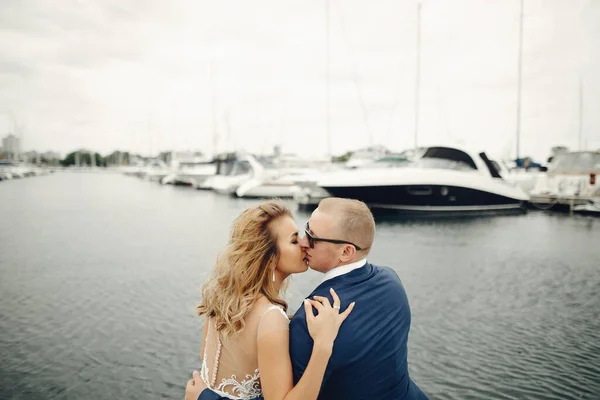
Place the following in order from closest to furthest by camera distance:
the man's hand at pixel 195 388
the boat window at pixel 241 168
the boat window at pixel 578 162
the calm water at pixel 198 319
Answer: the man's hand at pixel 195 388
the calm water at pixel 198 319
the boat window at pixel 578 162
the boat window at pixel 241 168

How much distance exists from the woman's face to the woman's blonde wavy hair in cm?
3

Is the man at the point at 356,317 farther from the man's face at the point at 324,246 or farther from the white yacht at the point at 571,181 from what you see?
the white yacht at the point at 571,181

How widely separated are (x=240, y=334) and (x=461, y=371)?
4.41 metres

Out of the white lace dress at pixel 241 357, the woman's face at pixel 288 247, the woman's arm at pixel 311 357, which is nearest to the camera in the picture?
the woman's arm at pixel 311 357

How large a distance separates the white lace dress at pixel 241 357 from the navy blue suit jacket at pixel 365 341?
0.40 ft

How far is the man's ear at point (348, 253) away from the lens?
96.6 inches

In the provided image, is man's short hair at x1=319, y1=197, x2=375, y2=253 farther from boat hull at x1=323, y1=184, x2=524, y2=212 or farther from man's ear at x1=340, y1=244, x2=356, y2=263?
boat hull at x1=323, y1=184, x2=524, y2=212

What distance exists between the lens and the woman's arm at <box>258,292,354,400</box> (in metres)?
2.18

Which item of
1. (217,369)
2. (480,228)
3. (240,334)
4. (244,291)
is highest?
(244,291)

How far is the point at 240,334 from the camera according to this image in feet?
8.08

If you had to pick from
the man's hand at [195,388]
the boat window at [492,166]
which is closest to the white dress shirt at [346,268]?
the man's hand at [195,388]

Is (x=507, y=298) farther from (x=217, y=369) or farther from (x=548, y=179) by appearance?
(x=548, y=179)

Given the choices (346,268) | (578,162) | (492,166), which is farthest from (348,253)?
(578,162)

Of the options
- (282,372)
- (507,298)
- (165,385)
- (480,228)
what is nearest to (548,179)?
(480,228)
